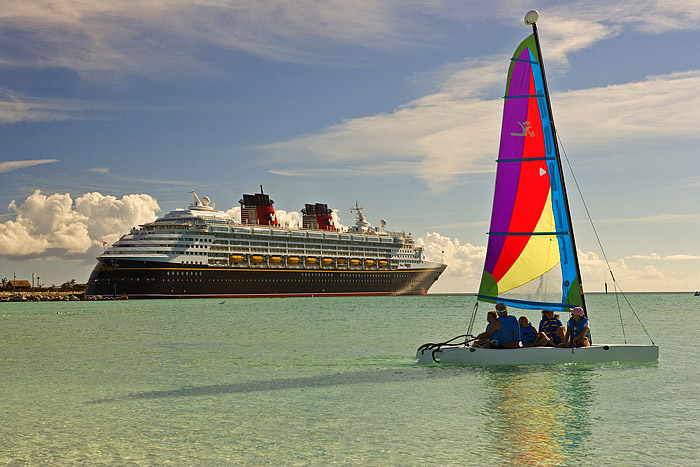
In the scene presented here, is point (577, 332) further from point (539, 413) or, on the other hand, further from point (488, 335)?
point (539, 413)

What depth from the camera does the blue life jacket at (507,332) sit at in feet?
49.1

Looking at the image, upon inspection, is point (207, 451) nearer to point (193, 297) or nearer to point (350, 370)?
point (350, 370)

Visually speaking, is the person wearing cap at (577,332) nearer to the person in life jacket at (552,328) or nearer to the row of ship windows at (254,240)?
the person in life jacket at (552,328)

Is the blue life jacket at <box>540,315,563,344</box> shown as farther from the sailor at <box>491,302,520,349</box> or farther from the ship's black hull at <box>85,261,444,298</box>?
the ship's black hull at <box>85,261,444,298</box>

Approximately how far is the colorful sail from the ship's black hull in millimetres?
63614

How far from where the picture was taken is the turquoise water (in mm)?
8953

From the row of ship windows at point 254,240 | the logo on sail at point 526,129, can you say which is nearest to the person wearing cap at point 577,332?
the logo on sail at point 526,129

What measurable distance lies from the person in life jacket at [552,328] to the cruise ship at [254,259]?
64.3 metres

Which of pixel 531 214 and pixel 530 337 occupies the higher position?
pixel 531 214

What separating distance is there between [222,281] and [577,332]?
6729cm

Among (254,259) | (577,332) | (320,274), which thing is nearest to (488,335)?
(577,332)

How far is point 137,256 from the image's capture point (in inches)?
2960

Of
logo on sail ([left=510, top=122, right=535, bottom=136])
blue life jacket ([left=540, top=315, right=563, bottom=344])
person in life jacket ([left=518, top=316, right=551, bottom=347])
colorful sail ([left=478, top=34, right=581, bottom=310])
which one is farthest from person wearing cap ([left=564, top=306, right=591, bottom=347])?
logo on sail ([left=510, top=122, right=535, bottom=136])

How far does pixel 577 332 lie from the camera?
15.1 meters
